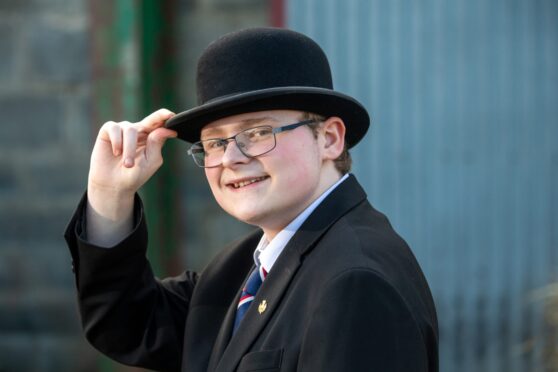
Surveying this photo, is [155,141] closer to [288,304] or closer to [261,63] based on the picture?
[261,63]

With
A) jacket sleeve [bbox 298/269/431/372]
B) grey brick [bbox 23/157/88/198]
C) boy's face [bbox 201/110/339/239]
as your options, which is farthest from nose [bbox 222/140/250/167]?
grey brick [bbox 23/157/88/198]

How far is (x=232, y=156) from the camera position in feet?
6.80

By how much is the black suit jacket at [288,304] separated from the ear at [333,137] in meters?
0.08

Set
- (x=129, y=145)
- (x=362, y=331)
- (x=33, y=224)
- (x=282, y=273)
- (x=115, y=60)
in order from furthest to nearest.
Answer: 1. (x=33, y=224)
2. (x=115, y=60)
3. (x=129, y=145)
4. (x=282, y=273)
5. (x=362, y=331)

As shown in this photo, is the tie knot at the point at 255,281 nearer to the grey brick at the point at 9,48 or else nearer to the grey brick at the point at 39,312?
the grey brick at the point at 39,312

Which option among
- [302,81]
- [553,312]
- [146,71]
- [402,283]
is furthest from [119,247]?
[553,312]

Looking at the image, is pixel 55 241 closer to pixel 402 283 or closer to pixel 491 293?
pixel 491 293

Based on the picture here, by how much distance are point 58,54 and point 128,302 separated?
2225 mm

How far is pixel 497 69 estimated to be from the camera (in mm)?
4152

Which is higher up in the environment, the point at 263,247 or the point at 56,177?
the point at 263,247

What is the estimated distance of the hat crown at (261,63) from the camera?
2062mm

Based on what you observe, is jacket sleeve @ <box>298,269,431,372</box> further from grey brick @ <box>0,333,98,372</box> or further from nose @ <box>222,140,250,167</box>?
grey brick @ <box>0,333,98,372</box>

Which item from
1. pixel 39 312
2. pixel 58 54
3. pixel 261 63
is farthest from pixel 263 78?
pixel 39 312

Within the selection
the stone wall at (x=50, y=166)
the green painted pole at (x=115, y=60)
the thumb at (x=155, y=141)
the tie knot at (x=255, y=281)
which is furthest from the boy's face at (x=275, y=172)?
the stone wall at (x=50, y=166)
